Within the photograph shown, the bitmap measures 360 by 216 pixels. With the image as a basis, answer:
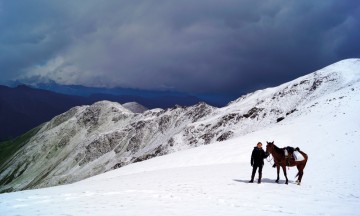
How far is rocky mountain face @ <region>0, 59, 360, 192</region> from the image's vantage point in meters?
94.6

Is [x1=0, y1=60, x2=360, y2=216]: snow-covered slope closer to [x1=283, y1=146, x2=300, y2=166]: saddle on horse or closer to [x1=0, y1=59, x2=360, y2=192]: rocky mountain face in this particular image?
[x1=283, y1=146, x2=300, y2=166]: saddle on horse

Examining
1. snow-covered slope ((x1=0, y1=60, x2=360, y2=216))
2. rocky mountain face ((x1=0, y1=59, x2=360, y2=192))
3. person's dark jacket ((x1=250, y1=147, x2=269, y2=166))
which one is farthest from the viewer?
rocky mountain face ((x1=0, y1=59, x2=360, y2=192))

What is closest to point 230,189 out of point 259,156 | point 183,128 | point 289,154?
point 259,156

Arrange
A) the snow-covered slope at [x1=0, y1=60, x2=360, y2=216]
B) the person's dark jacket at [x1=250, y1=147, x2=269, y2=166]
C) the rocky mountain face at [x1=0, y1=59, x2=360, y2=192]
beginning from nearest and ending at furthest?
the snow-covered slope at [x1=0, y1=60, x2=360, y2=216]
the person's dark jacket at [x1=250, y1=147, x2=269, y2=166]
the rocky mountain face at [x1=0, y1=59, x2=360, y2=192]

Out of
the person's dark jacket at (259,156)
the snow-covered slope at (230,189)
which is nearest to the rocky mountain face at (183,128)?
the snow-covered slope at (230,189)

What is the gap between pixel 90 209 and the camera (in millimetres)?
13305

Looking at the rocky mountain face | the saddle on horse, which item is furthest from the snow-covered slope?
the rocky mountain face

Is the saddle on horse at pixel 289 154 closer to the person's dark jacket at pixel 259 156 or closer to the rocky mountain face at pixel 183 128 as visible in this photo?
the person's dark jacket at pixel 259 156

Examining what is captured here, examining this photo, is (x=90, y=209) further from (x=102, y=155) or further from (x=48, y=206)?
(x=102, y=155)

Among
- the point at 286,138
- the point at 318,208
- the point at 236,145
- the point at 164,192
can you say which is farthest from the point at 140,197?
the point at 286,138

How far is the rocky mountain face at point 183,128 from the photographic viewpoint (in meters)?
94.6

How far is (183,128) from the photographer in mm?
131125

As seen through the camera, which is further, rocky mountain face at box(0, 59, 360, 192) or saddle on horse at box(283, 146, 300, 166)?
rocky mountain face at box(0, 59, 360, 192)

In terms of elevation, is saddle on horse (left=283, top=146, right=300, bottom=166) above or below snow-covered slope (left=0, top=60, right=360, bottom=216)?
above
